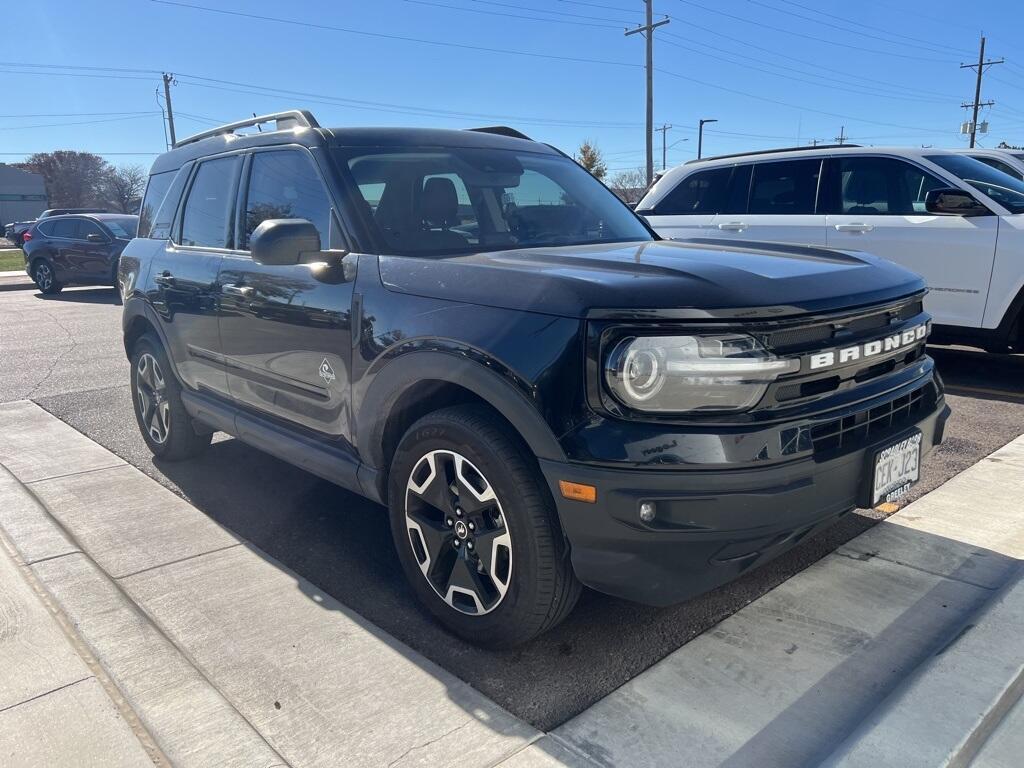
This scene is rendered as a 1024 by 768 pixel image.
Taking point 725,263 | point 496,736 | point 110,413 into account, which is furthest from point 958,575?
point 110,413

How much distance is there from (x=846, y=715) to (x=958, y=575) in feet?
3.85

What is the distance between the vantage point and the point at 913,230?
253 inches

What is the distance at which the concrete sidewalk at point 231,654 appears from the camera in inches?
92.6

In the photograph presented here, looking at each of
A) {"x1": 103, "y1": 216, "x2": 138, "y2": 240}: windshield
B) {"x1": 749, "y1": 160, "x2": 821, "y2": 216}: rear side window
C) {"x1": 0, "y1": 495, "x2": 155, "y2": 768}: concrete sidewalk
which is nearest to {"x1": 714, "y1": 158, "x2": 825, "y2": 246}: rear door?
{"x1": 749, "y1": 160, "x2": 821, "y2": 216}: rear side window

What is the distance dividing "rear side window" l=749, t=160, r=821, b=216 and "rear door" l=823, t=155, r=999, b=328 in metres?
0.15

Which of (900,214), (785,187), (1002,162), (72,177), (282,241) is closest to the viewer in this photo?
(282,241)

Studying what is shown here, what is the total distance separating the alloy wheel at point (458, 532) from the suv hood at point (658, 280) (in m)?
0.59

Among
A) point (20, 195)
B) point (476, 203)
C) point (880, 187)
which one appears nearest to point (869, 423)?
point (476, 203)

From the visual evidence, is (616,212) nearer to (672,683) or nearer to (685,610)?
(685,610)

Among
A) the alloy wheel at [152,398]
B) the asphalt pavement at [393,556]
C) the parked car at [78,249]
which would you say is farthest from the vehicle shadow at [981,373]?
the parked car at [78,249]

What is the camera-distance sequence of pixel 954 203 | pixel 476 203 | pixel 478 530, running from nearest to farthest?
pixel 478 530 < pixel 476 203 < pixel 954 203

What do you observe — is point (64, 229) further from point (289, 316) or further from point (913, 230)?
point (913, 230)

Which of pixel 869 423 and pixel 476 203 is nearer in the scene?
pixel 869 423

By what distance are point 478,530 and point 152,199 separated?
3.63m
